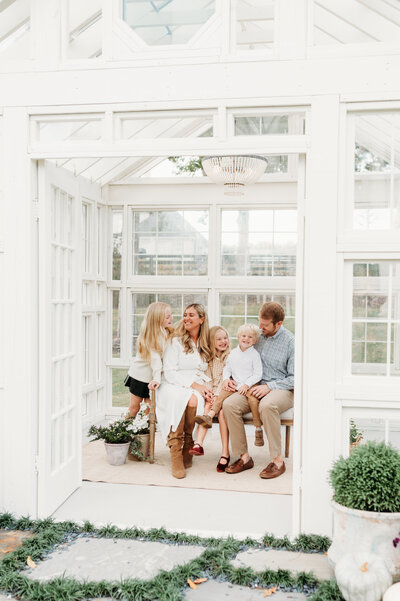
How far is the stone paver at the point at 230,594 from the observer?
3031 millimetres

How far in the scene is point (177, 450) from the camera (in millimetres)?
4918

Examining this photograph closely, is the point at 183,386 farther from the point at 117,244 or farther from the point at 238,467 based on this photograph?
the point at 117,244

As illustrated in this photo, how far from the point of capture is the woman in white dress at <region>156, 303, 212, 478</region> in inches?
195

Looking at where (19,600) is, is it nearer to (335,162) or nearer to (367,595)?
(367,595)

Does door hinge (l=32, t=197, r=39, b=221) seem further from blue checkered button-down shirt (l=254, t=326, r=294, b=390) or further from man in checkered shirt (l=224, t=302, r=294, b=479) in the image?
blue checkered button-down shirt (l=254, t=326, r=294, b=390)

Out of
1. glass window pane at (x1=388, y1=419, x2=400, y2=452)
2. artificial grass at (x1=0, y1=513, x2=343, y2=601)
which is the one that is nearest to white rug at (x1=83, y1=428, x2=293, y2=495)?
artificial grass at (x1=0, y1=513, x2=343, y2=601)

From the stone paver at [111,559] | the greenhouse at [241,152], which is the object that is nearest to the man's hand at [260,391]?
the greenhouse at [241,152]

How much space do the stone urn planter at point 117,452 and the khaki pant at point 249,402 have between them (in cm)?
83

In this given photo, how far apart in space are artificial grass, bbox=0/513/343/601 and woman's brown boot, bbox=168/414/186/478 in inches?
43.9

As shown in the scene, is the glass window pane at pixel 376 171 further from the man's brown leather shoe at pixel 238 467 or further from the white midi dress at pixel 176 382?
the man's brown leather shoe at pixel 238 467

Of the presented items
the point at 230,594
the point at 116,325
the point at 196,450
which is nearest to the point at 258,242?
the point at 116,325

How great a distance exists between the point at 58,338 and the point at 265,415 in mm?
1767

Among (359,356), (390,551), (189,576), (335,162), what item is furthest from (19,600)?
(335,162)

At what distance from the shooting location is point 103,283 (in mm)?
6898
